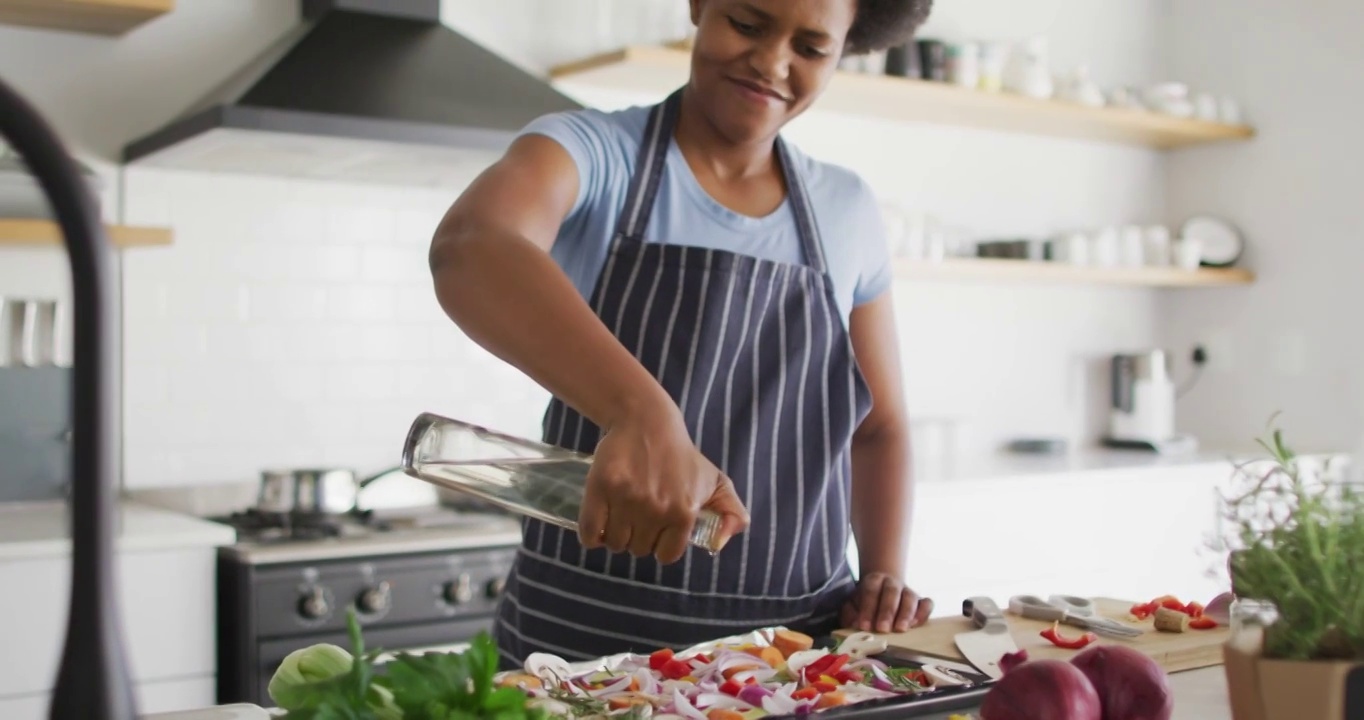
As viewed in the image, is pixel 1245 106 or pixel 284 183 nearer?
pixel 284 183

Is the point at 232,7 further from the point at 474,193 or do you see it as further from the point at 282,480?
the point at 474,193

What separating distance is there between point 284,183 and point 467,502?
842 mm

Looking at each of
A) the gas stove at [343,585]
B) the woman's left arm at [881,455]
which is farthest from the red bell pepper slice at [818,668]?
the gas stove at [343,585]

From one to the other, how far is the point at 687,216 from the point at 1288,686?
950mm

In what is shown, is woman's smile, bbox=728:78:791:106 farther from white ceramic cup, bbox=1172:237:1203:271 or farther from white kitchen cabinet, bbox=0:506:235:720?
white ceramic cup, bbox=1172:237:1203:271

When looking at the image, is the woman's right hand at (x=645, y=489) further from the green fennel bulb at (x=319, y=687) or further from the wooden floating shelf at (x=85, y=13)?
the wooden floating shelf at (x=85, y=13)

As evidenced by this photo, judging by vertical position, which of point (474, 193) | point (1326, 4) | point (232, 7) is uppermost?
point (1326, 4)

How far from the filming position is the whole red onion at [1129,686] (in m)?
1.10

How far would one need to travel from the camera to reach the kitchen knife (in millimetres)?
1395

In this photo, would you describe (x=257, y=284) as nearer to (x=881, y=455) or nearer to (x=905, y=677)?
(x=881, y=455)

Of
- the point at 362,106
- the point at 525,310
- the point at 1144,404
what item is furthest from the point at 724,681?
the point at 1144,404

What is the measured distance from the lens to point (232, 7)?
3.23 m

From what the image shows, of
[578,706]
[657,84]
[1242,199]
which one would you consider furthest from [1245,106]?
[578,706]

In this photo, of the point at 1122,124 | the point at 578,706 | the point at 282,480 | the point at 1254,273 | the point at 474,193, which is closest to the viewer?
the point at 578,706
